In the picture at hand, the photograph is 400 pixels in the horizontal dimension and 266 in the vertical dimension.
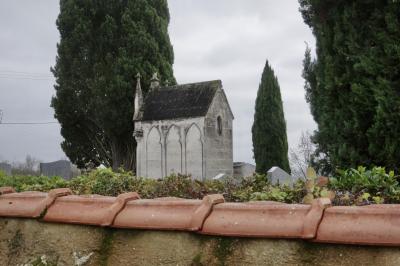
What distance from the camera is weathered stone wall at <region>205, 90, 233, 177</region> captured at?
27844 millimetres

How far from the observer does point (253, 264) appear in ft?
6.68

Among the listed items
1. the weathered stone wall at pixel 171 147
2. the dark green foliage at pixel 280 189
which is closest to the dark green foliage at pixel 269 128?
the weathered stone wall at pixel 171 147

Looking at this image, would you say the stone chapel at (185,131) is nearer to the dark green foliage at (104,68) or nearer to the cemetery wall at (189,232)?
the dark green foliage at (104,68)

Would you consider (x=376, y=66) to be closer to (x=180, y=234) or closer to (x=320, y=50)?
(x=320, y=50)

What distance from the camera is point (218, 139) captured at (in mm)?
28500

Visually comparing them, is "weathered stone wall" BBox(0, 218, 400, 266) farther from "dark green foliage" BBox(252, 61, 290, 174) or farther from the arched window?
"dark green foliage" BBox(252, 61, 290, 174)

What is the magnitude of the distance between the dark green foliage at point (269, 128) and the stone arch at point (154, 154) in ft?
20.5

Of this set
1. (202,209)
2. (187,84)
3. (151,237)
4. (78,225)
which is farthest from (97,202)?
(187,84)

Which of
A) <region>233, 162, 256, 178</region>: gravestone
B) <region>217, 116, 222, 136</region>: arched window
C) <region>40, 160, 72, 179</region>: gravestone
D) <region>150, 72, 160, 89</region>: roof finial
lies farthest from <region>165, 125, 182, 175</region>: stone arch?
<region>40, 160, 72, 179</region>: gravestone

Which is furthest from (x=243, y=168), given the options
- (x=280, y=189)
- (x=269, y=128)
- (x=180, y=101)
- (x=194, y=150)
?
(x=280, y=189)

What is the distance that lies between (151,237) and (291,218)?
731 mm

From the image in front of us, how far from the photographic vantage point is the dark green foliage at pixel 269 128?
1168 inches

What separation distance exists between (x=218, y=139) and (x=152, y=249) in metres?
26.2

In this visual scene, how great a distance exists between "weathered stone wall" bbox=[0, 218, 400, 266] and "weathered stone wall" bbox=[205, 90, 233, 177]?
24874mm
